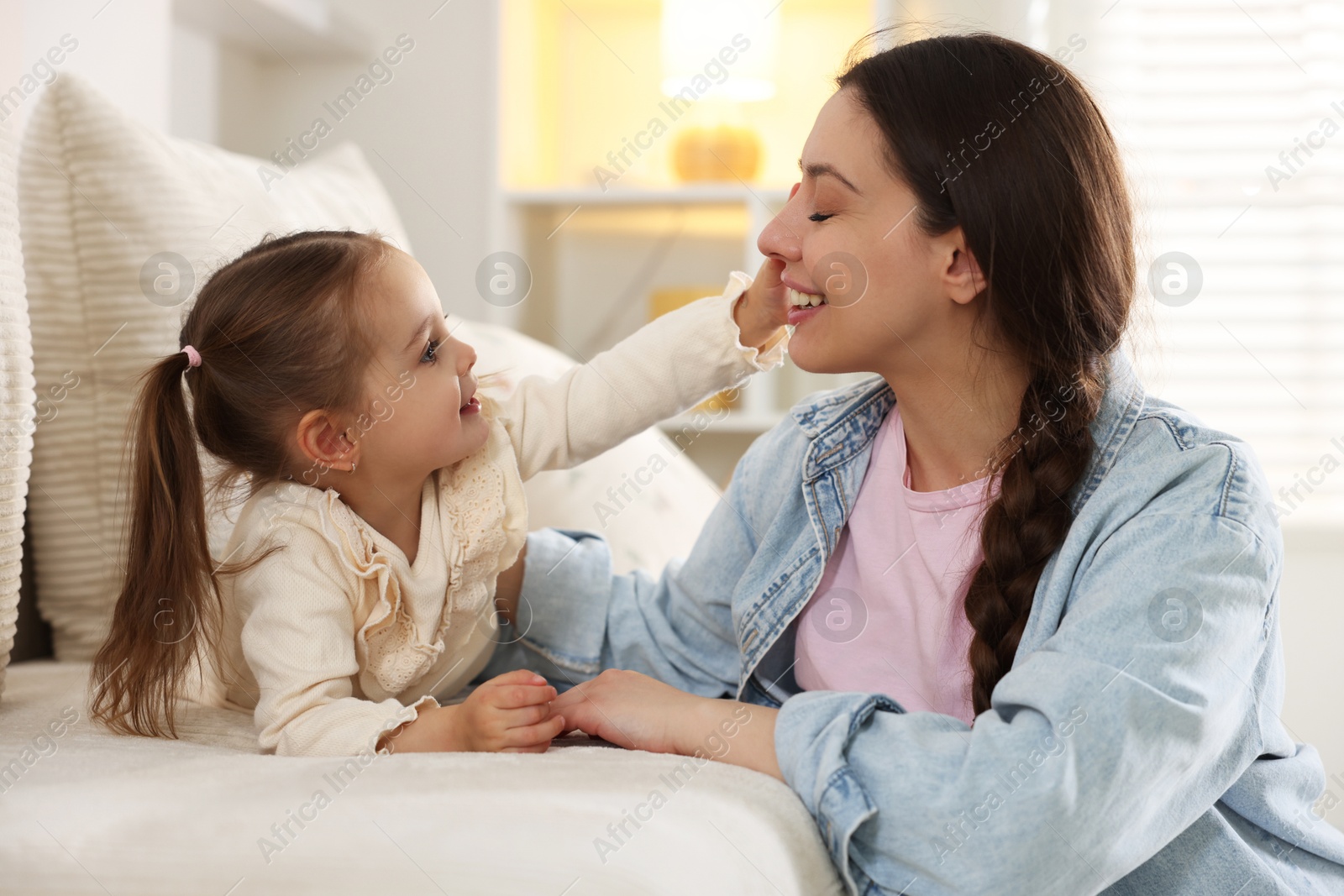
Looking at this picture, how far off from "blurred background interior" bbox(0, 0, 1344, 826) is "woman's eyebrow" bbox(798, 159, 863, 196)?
1.53 feet

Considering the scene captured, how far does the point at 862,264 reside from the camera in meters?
0.84

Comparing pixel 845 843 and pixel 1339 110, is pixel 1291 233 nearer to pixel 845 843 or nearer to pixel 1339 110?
pixel 1339 110

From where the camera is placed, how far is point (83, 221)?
967 mm

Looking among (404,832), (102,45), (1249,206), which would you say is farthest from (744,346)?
(1249,206)

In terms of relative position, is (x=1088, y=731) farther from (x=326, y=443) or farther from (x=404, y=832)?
→ (x=326, y=443)

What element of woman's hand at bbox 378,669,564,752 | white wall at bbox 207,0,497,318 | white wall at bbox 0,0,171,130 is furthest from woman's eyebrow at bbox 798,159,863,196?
white wall at bbox 207,0,497,318

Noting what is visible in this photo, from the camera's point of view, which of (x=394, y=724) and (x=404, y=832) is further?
(x=394, y=724)

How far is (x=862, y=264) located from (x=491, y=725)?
17.1 inches

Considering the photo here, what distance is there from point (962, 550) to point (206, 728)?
588mm

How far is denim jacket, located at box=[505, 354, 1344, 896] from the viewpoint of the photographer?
0.61 metres

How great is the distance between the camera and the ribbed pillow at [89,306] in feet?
3.15

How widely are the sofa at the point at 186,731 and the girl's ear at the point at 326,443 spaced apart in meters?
0.12

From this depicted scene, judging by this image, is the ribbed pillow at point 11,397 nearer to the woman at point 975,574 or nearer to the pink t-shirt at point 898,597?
the woman at point 975,574

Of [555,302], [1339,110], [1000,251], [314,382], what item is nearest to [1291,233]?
[1339,110]
